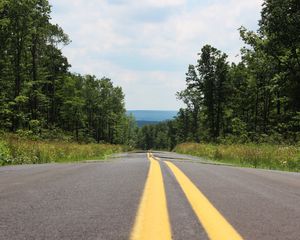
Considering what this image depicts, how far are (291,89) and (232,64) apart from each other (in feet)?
108

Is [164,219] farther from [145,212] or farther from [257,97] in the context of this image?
[257,97]

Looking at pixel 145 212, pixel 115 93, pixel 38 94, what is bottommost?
pixel 145 212

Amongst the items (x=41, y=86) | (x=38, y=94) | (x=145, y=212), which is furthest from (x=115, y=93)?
(x=145, y=212)

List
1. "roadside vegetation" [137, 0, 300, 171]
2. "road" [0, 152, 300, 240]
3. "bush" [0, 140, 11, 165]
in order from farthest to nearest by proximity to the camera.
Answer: "roadside vegetation" [137, 0, 300, 171] → "bush" [0, 140, 11, 165] → "road" [0, 152, 300, 240]

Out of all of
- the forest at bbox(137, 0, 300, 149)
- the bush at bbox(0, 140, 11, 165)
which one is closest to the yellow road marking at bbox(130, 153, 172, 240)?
the bush at bbox(0, 140, 11, 165)

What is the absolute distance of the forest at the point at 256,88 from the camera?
31.1 meters

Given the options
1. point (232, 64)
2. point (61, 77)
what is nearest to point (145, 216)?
point (61, 77)

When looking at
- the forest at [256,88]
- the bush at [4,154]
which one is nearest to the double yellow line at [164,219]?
the bush at [4,154]

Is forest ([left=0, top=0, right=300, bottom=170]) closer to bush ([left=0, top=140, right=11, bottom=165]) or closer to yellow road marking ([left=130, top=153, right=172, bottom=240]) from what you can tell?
bush ([left=0, top=140, right=11, bottom=165])

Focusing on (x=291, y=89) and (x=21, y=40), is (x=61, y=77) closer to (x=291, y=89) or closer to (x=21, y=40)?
(x=21, y=40)

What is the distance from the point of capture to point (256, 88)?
5541cm

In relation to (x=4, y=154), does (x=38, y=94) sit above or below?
above

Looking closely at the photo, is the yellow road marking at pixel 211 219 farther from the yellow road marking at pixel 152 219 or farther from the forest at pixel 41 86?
the forest at pixel 41 86

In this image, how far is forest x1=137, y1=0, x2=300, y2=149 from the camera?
102 feet
